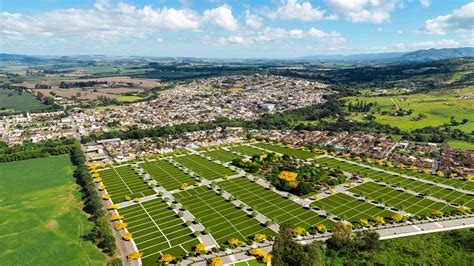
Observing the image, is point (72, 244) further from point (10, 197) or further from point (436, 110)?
point (436, 110)

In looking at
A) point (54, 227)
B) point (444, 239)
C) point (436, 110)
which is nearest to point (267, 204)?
point (444, 239)

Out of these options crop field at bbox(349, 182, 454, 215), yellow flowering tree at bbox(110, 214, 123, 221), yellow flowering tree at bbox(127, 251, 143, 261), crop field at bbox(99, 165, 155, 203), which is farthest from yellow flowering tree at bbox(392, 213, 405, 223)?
yellow flowering tree at bbox(110, 214, 123, 221)

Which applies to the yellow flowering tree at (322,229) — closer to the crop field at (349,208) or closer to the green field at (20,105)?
the crop field at (349,208)

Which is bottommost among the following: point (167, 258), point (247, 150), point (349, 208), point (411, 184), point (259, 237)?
point (247, 150)

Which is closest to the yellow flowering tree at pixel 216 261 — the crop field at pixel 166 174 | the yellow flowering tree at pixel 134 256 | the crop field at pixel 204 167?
the yellow flowering tree at pixel 134 256

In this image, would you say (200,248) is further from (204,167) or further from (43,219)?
(204,167)

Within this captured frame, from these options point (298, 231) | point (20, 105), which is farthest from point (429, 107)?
point (20, 105)

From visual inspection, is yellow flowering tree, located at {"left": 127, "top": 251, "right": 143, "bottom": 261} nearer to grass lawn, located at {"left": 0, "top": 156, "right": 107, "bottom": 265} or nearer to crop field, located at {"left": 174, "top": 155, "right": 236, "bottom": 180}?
grass lawn, located at {"left": 0, "top": 156, "right": 107, "bottom": 265}
